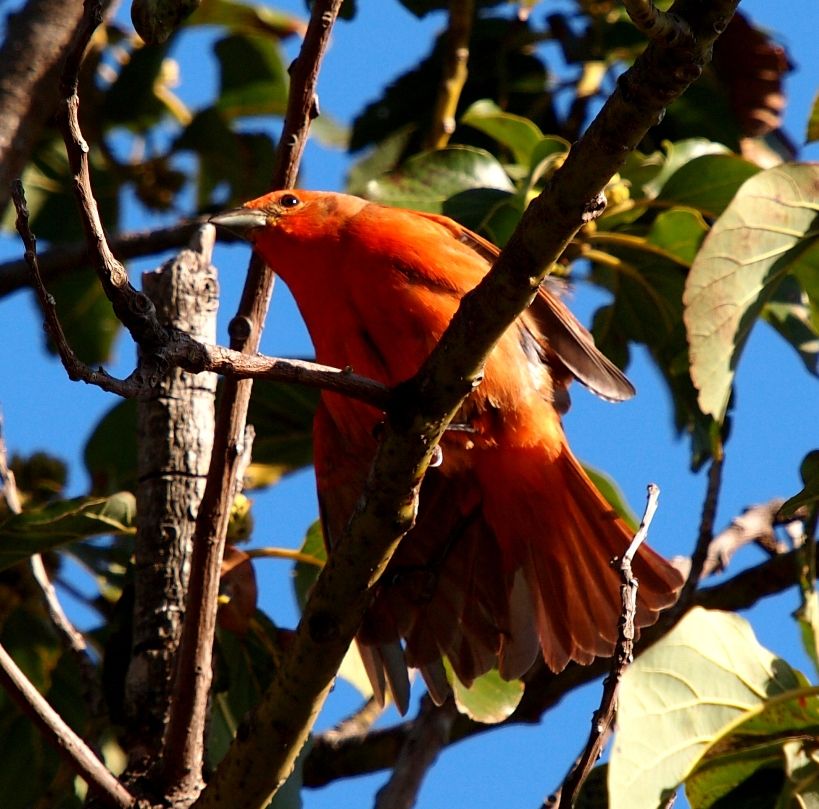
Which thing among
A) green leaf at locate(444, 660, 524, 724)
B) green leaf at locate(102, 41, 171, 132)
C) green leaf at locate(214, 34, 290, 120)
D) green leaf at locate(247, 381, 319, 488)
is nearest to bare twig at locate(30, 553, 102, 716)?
green leaf at locate(444, 660, 524, 724)

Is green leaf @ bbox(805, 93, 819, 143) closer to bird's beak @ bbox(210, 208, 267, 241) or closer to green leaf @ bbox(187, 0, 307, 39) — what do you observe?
bird's beak @ bbox(210, 208, 267, 241)

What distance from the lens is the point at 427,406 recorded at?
2508mm

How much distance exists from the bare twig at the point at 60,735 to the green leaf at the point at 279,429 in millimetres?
1877

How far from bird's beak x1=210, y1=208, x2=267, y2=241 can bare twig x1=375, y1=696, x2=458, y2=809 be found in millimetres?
1624

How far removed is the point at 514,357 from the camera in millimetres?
3879

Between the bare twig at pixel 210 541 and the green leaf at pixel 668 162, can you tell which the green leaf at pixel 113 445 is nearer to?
the bare twig at pixel 210 541

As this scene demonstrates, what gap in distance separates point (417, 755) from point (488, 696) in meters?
0.30

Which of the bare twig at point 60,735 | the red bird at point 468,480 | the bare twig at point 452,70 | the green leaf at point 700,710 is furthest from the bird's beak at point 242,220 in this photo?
the green leaf at point 700,710

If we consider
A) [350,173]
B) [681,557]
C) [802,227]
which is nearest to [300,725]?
[802,227]

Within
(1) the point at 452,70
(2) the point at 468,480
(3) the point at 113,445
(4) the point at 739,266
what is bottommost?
(4) the point at 739,266

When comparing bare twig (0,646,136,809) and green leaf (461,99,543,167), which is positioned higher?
green leaf (461,99,543,167)

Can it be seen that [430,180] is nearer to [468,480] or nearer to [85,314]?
[468,480]

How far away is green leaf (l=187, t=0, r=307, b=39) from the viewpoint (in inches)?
228

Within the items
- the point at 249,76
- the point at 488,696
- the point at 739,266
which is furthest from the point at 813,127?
the point at 249,76
